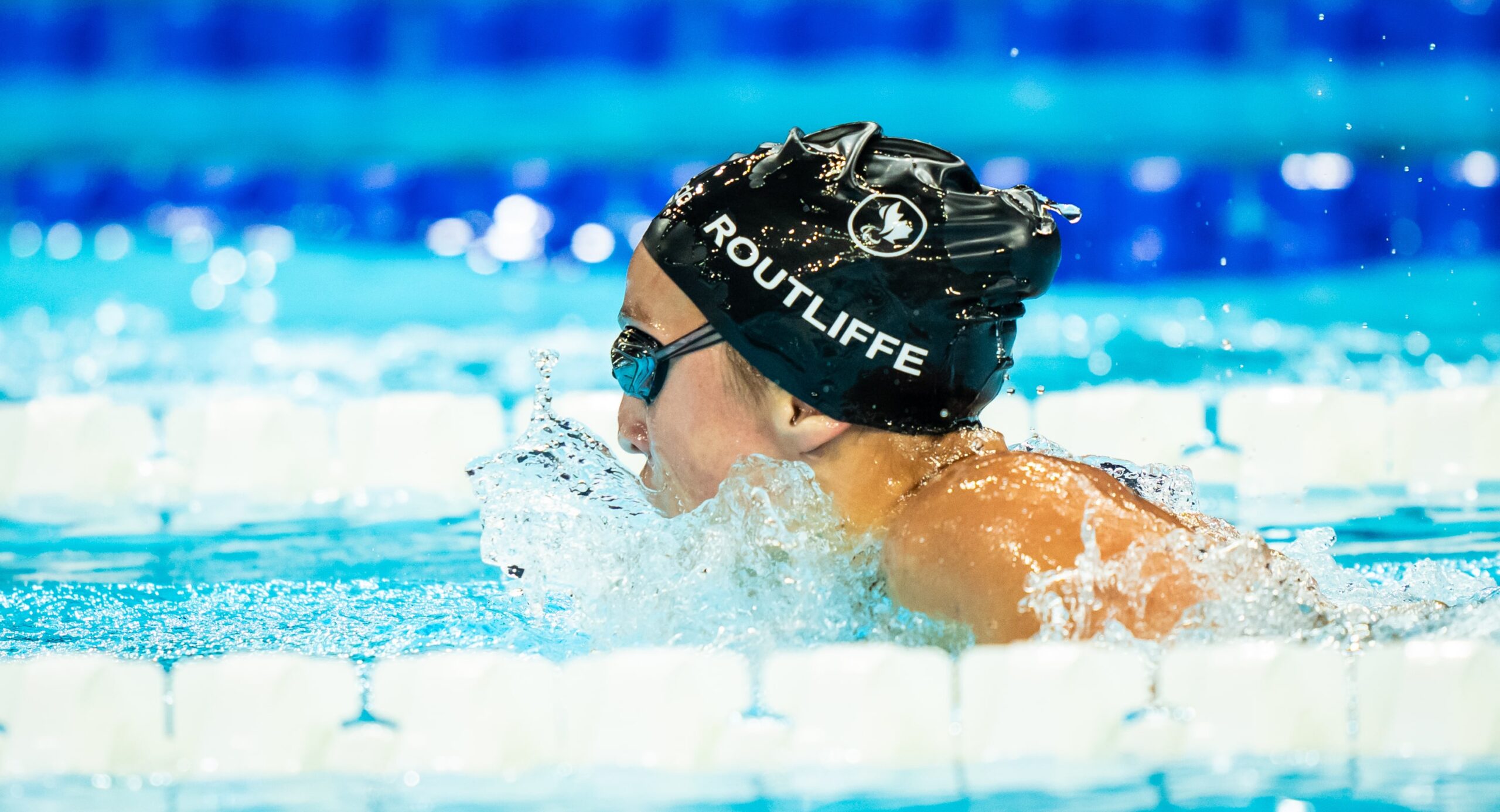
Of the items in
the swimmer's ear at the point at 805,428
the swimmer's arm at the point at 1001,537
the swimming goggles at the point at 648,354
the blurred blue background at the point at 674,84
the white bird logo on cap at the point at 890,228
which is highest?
the blurred blue background at the point at 674,84

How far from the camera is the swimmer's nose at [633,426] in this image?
2.17 m

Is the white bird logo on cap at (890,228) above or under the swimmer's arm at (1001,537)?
above

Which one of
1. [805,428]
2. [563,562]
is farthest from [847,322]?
[563,562]

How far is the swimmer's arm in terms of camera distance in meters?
1.76

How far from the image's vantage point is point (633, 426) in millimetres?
2182

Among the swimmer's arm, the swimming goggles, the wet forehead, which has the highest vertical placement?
the wet forehead

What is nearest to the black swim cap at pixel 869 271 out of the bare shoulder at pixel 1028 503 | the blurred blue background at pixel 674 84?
the bare shoulder at pixel 1028 503

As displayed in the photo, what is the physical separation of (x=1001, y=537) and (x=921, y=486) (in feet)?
0.72

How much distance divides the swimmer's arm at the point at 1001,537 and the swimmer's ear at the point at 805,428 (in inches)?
6.6

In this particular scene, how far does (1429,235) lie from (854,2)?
12.7ft

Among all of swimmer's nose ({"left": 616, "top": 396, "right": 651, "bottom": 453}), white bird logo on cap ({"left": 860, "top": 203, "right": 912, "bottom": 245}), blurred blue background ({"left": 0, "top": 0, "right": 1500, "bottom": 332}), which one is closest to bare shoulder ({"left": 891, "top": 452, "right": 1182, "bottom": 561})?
white bird logo on cap ({"left": 860, "top": 203, "right": 912, "bottom": 245})

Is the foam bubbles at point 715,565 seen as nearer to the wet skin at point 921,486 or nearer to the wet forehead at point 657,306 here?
the wet skin at point 921,486

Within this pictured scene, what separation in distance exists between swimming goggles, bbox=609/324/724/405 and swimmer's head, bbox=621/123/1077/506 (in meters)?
0.01

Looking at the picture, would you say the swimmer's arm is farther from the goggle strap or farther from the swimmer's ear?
the goggle strap
